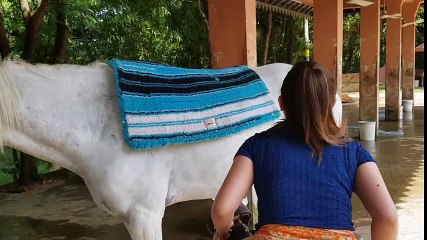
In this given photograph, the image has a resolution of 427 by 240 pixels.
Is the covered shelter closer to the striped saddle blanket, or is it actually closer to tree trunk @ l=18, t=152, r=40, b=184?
the striped saddle blanket

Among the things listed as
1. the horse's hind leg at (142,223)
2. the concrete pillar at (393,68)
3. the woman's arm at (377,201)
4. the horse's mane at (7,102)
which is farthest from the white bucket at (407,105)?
the woman's arm at (377,201)

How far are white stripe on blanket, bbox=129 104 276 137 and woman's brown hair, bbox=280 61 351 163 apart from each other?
1340 mm

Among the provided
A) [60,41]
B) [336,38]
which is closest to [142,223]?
[60,41]

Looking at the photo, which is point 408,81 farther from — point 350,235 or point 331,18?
point 350,235

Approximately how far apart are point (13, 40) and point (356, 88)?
1996 centimetres

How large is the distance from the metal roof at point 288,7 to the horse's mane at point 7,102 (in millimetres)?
6731

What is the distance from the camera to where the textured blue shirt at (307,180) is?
53.3 inches

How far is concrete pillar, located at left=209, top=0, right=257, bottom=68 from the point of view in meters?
4.30

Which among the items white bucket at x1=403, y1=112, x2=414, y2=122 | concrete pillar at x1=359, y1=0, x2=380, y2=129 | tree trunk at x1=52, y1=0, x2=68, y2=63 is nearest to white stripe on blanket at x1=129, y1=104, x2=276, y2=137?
tree trunk at x1=52, y1=0, x2=68, y2=63

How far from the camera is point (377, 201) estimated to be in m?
1.32

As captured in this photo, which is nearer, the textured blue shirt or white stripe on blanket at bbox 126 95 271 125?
the textured blue shirt

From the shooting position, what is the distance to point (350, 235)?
136 cm

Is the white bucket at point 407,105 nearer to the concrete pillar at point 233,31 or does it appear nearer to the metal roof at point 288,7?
the metal roof at point 288,7

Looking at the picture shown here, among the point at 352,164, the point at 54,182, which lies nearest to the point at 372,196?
the point at 352,164
